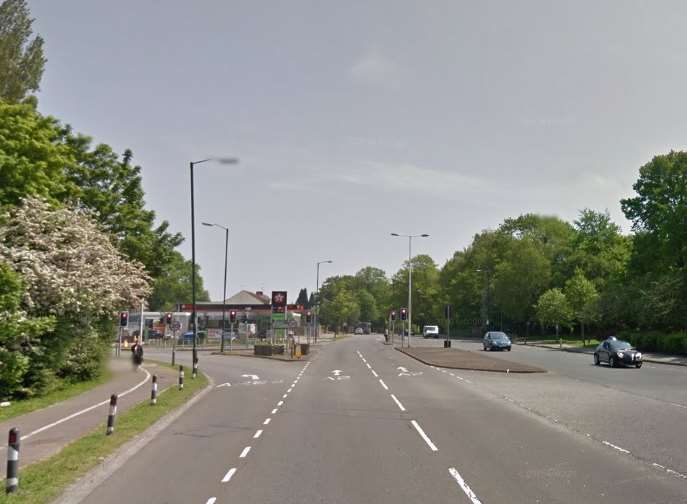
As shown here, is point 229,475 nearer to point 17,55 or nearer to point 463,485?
point 463,485

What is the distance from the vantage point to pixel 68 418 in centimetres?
1730

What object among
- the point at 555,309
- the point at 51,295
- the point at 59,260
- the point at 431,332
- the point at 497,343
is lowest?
the point at 497,343

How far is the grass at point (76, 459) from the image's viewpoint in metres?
9.13

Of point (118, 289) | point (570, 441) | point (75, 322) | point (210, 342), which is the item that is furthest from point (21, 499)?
point (210, 342)

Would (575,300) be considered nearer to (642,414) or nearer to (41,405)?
(642,414)

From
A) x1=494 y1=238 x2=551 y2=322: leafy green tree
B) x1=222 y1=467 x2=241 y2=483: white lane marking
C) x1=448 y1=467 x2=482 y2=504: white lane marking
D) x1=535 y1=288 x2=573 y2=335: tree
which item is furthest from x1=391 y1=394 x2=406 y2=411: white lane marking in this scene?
x1=494 y1=238 x2=551 y2=322: leafy green tree

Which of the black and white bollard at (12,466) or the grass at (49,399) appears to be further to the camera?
the grass at (49,399)

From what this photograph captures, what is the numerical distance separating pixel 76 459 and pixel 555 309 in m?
71.2

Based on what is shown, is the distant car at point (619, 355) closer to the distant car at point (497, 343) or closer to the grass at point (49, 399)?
the distant car at point (497, 343)

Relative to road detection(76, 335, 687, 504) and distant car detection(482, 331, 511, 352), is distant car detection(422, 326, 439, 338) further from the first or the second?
road detection(76, 335, 687, 504)

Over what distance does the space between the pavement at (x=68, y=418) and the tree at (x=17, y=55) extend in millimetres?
15731

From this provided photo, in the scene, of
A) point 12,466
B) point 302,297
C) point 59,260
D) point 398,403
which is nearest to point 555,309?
point 398,403

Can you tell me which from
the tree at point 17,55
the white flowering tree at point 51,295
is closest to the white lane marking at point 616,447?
the white flowering tree at point 51,295

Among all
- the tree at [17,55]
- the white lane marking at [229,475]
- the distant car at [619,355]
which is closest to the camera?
the white lane marking at [229,475]
